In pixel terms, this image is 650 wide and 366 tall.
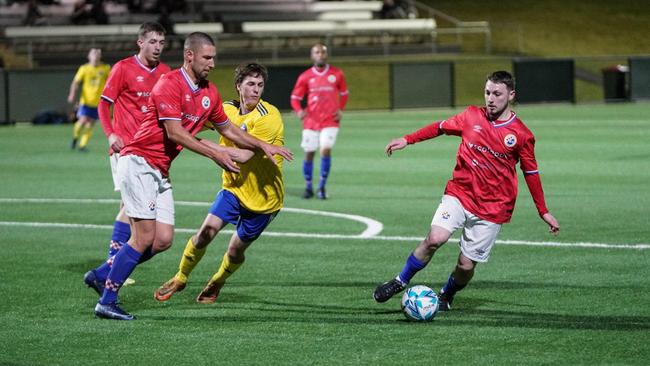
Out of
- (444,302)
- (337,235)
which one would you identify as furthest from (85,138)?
(444,302)

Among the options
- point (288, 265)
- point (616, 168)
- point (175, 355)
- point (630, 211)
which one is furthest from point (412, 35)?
point (175, 355)

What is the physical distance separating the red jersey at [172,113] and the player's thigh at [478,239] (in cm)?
213

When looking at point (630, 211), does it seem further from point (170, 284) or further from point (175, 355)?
point (175, 355)

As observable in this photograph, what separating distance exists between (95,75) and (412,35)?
21275 mm

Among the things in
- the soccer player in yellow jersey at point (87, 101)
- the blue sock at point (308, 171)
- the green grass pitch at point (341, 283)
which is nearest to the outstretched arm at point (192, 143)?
the green grass pitch at point (341, 283)

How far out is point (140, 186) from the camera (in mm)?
8641

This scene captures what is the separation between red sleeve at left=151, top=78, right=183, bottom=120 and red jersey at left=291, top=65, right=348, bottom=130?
376 inches

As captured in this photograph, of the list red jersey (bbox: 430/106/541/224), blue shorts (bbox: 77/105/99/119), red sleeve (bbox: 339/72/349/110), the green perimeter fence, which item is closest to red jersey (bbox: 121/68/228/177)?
red jersey (bbox: 430/106/541/224)

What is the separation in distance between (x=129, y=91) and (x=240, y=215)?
73.1 inches

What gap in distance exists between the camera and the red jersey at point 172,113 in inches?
333

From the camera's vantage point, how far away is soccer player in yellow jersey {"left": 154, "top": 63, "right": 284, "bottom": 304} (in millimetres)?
9336

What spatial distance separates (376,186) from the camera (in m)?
18.6

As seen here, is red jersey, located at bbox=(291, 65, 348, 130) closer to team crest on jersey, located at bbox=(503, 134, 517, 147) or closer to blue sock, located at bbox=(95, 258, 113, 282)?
blue sock, located at bbox=(95, 258, 113, 282)

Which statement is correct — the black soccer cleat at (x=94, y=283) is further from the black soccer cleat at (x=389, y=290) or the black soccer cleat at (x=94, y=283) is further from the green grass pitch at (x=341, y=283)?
the black soccer cleat at (x=389, y=290)
